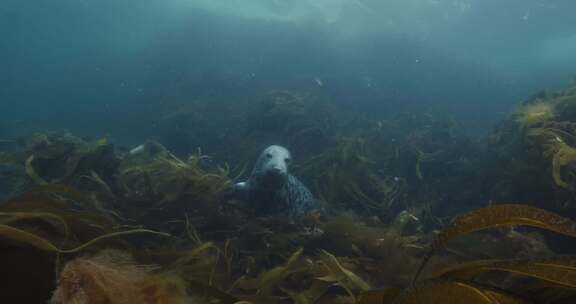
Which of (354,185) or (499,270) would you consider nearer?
(499,270)

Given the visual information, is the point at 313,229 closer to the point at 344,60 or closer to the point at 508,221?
the point at 508,221

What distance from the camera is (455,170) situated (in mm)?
7828

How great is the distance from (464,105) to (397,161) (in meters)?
23.2

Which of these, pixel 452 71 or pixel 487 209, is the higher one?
pixel 452 71

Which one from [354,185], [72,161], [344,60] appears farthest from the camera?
[344,60]

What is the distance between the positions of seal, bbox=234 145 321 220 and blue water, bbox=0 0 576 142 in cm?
1468

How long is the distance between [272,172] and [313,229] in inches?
45.9

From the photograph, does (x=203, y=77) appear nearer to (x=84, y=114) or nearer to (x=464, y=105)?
(x=84, y=114)

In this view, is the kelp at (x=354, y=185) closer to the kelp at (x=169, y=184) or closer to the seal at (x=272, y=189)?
the seal at (x=272, y=189)

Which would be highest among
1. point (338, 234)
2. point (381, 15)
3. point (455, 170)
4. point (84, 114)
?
point (381, 15)

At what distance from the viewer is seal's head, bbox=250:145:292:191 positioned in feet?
16.3

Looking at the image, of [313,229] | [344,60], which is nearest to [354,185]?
[313,229]

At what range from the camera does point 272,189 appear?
514cm

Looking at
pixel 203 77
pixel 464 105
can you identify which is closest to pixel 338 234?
pixel 203 77
